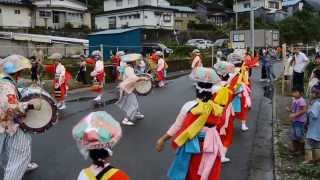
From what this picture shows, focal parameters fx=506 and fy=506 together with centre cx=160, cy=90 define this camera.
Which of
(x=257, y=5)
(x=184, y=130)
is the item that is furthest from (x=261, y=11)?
(x=184, y=130)

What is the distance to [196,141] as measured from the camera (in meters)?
5.95

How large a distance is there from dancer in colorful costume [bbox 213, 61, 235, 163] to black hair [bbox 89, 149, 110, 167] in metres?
2.36

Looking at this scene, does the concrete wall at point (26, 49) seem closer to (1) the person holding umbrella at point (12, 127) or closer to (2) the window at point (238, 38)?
(2) the window at point (238, 38)

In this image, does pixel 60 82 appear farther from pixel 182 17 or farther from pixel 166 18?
pixel 182 17

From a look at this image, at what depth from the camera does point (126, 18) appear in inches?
2603

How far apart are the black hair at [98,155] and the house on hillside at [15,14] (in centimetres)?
5023

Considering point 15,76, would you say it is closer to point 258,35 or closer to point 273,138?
point 273,138

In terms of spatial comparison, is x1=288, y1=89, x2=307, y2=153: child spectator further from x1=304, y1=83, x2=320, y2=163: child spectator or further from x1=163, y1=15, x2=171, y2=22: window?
x1=163, y1=15, x2=171, y2=22: window

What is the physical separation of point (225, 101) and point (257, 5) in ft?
282

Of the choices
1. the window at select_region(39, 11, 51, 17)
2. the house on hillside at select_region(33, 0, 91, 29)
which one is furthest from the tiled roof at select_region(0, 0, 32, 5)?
the window at select_region(39, 11, 51, 17)

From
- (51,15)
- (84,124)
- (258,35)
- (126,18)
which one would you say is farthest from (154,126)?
(126,18)

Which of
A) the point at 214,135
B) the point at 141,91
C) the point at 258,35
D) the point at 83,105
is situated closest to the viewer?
the point at 214,135

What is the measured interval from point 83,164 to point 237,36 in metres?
35.7

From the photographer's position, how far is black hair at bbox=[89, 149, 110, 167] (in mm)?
4234
